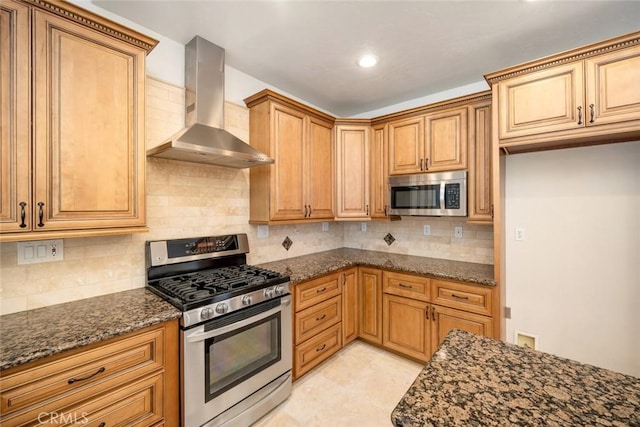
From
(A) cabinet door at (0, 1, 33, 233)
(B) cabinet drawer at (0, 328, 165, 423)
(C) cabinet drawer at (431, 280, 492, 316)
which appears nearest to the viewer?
(B) cabinet drawer at (0, 328, 165, 423)

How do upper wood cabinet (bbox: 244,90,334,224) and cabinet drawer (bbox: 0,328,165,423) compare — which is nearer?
cabinet drawer (bbox: 0,328,165,423)

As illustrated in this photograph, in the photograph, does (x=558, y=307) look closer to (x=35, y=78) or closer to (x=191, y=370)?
(x=191, y=370)

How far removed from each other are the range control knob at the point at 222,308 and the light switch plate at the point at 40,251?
972mm

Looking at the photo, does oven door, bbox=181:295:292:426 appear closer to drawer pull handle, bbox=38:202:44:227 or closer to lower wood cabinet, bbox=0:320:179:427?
lower wood cabinet, bbox=0:320:179:427

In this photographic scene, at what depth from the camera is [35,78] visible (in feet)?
4.40

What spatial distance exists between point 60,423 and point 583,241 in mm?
3479

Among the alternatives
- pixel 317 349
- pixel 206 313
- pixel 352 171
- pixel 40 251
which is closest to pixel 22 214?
pixel 40 251

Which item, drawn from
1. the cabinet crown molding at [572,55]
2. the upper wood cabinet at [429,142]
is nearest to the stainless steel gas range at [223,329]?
the upper wood cabinet at [429,142]

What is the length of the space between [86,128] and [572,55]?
3.01m

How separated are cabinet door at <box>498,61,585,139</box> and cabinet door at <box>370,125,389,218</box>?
3.87ft

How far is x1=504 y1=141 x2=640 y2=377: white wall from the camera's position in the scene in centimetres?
209

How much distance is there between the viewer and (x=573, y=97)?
73.9 inches

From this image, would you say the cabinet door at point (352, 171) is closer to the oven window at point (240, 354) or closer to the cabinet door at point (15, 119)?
the oven window at point (240, 354)

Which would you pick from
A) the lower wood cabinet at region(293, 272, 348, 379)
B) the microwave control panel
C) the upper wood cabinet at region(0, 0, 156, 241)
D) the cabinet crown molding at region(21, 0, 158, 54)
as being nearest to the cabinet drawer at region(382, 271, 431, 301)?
the lower wood cabinet at region(293, 272, 348, 379)
